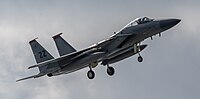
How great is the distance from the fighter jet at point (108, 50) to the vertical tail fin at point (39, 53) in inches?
28.4

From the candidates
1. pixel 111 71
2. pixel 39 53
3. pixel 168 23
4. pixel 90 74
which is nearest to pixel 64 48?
pixel 39 53

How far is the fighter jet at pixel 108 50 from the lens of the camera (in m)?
61.3

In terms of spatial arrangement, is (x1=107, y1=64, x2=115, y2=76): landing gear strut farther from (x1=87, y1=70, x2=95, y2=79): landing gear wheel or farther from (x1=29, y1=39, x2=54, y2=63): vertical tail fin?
(x1=29, y1=39, x2=54, y2=63): vertical tail fin

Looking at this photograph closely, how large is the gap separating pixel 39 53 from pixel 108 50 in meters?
8.03

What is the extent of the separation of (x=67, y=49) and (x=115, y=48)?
5938 millimetres

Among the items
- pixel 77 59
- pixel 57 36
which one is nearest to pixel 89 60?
pixel 77 59

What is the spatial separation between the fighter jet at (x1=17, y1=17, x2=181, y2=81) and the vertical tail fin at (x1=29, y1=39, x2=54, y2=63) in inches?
28.4

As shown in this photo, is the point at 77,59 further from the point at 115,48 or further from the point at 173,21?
the point at 173,21

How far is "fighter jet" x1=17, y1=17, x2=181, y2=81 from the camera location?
61.3 m

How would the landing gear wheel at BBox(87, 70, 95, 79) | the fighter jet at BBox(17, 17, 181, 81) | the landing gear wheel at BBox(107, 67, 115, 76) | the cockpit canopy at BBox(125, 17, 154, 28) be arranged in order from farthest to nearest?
the landing gear wheel at BBox(107, 67, 115, 76) → the landing gear wheel at BBox(87, 70, 95, 79) → the cockpit canopy at BBox(125, 17, 154, 28) → the fighter jet at BBox(17, 17, 181, 81)

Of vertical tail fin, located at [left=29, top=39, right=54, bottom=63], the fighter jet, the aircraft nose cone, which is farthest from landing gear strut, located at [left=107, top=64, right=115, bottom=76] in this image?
the aircraft nose cone

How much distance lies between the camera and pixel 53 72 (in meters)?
64.9

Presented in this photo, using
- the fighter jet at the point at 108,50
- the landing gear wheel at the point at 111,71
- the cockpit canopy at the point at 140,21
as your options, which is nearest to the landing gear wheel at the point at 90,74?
the fighter jet at the point at 108,50

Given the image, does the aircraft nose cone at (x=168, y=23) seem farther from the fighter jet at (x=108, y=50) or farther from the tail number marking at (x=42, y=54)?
the tail number marking at (x=42, y=54)
